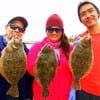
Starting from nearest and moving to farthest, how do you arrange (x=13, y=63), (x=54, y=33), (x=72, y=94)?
1. (x=13, y=63)
2. (x=54, y=33)
3. (x=72, y=94)

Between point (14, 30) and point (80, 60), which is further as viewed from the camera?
point (14, 30)

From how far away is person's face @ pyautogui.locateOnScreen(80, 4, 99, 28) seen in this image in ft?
10.1

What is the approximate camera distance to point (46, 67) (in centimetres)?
242

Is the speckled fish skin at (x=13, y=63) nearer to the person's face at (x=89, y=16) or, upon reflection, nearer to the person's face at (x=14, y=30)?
the person's face at (x=14, y=30)

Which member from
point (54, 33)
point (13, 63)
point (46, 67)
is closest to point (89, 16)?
point (54, 33)

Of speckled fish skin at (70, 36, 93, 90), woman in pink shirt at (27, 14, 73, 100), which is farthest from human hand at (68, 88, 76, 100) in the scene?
speckled fish skin at (70, 36, 93, 90)

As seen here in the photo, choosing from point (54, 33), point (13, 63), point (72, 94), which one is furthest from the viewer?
point (72, 94)

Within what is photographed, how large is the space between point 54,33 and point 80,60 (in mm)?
411

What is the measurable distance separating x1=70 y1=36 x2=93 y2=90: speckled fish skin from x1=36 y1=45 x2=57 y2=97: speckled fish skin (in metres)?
0.15

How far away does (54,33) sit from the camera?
2.73 metres

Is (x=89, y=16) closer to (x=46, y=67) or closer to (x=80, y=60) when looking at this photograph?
(x=80, y=60)

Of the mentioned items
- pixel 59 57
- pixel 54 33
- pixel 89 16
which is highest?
pixel 89 16

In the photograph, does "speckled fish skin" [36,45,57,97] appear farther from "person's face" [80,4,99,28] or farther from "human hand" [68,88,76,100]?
"person's face" [80,4,99,28]

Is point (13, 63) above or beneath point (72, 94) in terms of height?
above
